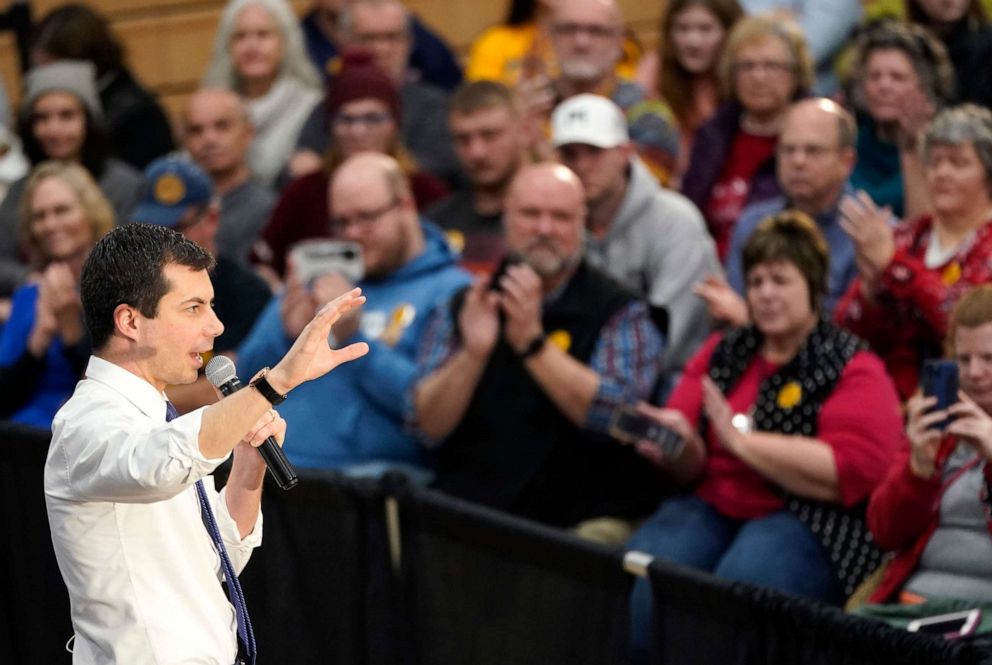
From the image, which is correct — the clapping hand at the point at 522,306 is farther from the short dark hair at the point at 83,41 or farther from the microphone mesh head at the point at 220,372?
the short dark hair at the point at 83,41

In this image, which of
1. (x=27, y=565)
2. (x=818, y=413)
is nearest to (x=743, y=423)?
(x=818, y=413)

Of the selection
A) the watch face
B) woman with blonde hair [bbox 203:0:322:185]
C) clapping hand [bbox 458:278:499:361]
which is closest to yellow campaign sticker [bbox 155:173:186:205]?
woman with blonde hair [bbox 203:0:322:185]

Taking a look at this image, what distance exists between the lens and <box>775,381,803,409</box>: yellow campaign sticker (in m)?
5.21

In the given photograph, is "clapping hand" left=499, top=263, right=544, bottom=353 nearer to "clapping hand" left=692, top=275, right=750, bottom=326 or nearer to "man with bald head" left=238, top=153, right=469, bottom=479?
"man with bald head" left=238, top=153, right=469, bottom=479

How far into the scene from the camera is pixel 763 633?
13.2 ft

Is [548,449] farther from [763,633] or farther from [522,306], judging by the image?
[763,633]

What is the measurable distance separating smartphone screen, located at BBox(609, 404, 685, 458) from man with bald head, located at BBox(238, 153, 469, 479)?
79cm

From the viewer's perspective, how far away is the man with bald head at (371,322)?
587cm

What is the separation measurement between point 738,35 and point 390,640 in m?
3.13

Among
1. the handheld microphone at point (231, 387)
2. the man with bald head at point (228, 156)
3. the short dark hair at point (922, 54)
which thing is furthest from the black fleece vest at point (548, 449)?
the handheld microphone at point (231, 387)

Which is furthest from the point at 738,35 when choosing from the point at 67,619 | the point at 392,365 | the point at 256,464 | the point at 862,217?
the point at 256,464

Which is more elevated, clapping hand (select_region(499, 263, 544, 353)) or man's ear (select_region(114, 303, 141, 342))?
man's ear (select_region(114, 303, 141, 342))

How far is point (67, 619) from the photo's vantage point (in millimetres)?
5543

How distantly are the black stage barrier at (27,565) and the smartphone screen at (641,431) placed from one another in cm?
187
